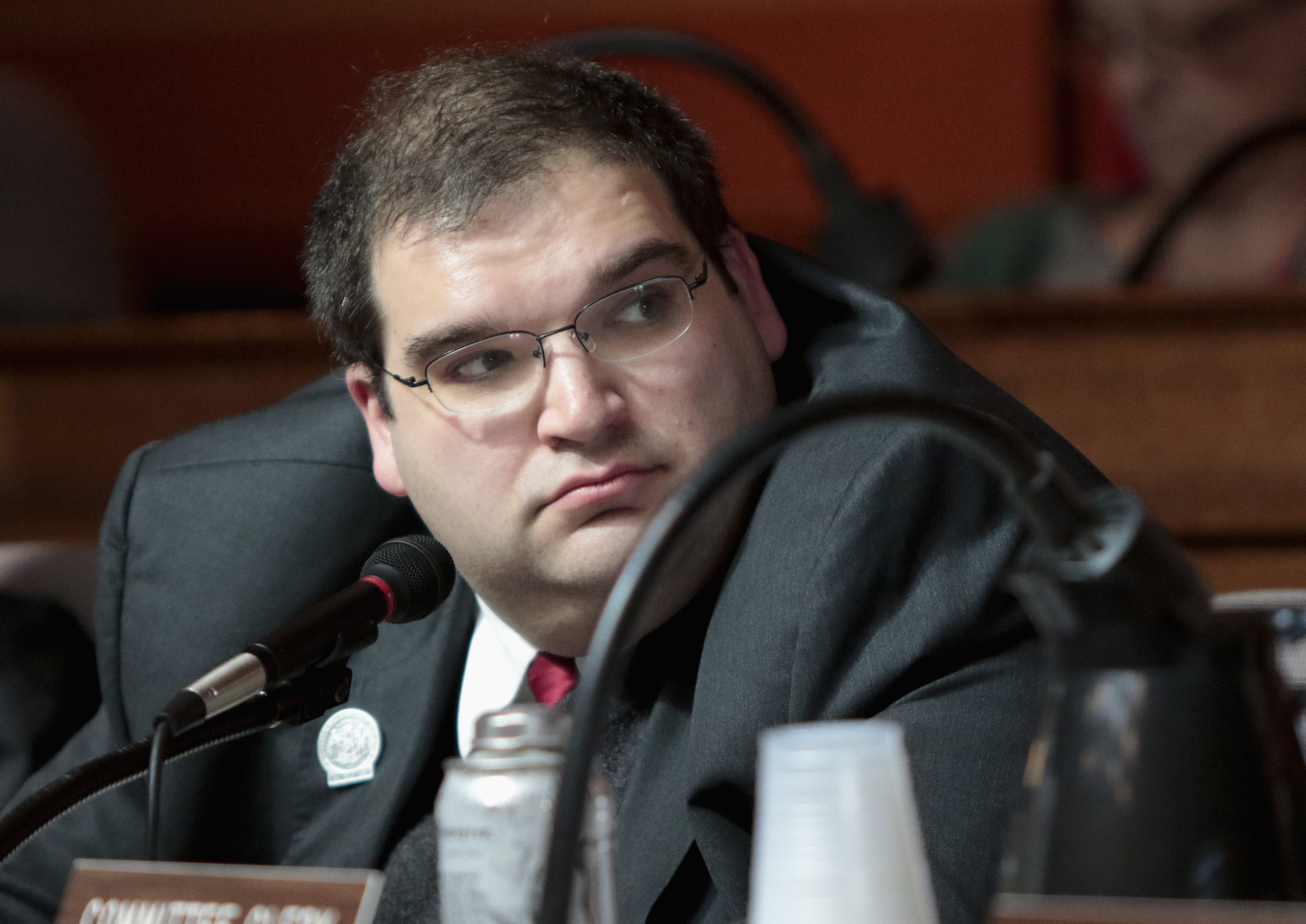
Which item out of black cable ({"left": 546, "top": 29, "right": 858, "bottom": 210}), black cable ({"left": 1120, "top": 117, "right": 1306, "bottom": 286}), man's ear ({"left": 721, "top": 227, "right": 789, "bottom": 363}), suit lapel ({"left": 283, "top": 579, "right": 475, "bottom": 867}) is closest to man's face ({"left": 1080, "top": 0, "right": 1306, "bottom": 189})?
black cable ({"left": 1120, "top": 117, "right": 1306, "bottom": 286})

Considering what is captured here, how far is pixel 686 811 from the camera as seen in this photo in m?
1.16

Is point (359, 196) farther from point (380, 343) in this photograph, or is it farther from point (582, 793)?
point (582, 793)

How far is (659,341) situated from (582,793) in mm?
684

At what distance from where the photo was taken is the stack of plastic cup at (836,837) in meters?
A: 0.57

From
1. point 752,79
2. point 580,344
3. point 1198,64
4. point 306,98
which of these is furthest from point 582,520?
point 306,98

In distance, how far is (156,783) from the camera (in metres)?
0.96

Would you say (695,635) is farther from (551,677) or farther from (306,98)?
(306,98)

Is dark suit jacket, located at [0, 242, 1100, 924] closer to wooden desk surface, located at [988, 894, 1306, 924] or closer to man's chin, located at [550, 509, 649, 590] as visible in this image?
man's chin, located at [550, 509, 649, 590]

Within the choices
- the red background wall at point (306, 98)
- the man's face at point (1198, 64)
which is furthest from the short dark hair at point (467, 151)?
the red background wall at point (306, 98)

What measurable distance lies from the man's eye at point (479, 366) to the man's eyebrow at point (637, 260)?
0.09 metres

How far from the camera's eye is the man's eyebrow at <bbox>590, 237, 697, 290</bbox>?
1.23 m

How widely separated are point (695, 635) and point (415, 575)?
1.14 feet

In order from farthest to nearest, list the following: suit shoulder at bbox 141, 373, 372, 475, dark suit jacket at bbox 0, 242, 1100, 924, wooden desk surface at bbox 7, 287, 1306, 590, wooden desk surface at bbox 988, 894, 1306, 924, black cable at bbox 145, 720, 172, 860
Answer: wooden desk surface at bbox 7, 287, 1306, 590
suit shoulder at bbox 141, 373, 372, 475
dark suit jacket at bbox 0, 242, 1100, 924
black cable at bbox 145, 720, 172, 860
wooden desk surface at bbox 988, 894, 1306, 924

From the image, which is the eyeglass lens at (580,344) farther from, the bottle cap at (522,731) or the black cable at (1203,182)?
the black cable at (1203,182)
